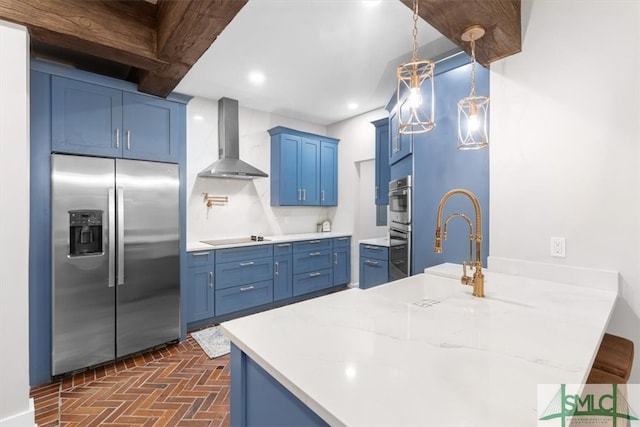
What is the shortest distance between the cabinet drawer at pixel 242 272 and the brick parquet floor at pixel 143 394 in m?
0.89

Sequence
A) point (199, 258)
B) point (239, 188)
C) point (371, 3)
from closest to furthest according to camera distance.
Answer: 1. point (371, 3)
2. point (199, 258)
3. point (239, 188)

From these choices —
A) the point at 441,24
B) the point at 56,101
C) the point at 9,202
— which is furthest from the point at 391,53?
the point at 9,202

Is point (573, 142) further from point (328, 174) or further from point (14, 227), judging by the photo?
point (328, 174)

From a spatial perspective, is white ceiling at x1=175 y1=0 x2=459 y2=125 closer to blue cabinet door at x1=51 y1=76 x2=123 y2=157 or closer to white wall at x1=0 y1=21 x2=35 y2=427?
blue cabinet door at x1=51 y1=76 x2=123 y2=157

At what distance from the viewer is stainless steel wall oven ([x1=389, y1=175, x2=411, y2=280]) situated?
2.78 meters

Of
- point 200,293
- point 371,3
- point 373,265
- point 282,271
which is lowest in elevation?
point 200,293

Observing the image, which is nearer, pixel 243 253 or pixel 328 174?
pixel 243 253

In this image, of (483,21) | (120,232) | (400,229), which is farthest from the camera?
(400,229)

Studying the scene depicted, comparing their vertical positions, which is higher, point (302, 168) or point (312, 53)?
point (312, 53)

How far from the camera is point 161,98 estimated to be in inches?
114

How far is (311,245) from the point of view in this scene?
4445 millimetres

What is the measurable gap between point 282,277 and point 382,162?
6.78 ft

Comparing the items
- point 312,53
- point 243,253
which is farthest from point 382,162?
point 243,253

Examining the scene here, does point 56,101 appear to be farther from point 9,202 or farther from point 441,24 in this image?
point 441,24
